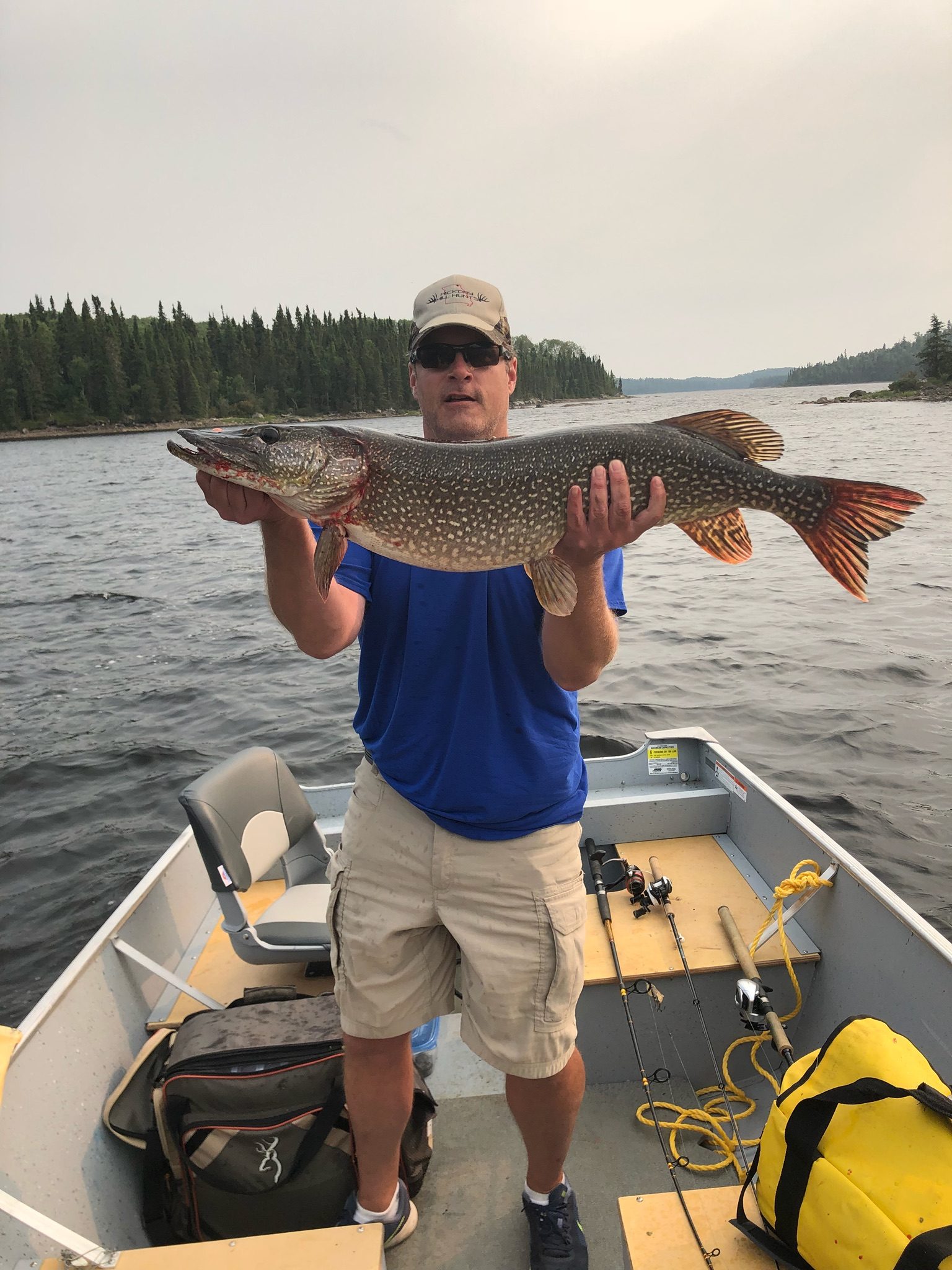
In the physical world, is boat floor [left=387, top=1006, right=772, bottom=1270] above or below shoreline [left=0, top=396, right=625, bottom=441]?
above

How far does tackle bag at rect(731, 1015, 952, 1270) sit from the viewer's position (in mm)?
1554

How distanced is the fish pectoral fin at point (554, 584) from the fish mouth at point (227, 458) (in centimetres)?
77

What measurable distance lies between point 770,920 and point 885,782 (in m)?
4.46

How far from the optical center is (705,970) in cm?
316

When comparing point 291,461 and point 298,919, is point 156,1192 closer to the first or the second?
point 298,919

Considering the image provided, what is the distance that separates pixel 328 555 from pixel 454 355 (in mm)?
863

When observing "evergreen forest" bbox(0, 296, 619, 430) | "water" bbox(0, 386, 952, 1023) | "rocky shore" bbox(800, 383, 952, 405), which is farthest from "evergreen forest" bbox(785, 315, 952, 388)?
"water" bbox(0, 386, 952, 1023)

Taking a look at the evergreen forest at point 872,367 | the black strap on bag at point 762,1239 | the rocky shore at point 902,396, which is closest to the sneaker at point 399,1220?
the black strap on bag at point 762,1239

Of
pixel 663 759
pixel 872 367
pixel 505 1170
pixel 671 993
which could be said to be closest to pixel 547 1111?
pixel 505 1170

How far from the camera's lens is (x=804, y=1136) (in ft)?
5.89

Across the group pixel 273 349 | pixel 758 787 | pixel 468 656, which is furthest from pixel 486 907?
pixel 273 349

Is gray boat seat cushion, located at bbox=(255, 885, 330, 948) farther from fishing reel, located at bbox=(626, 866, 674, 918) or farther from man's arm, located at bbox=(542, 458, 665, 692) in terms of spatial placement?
man's arm, located at bbox=(542, 458, 665, 692)

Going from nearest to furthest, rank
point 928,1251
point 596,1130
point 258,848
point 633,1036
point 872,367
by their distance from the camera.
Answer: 1. point 928,1251
2. point 633,1036
3. point 596,1130
4. point 258,848
5. point 872,367

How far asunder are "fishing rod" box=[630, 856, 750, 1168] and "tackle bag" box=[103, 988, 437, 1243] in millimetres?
1418
